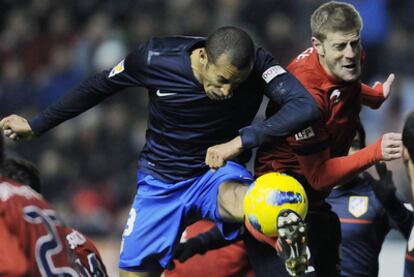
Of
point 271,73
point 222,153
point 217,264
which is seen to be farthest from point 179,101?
point 217,264

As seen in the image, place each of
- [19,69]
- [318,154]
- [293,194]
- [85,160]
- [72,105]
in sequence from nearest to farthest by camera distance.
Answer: [293,194]
[318,154]
[72,105]
[85,160]
[19,69]

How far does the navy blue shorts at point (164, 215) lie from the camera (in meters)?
5.23

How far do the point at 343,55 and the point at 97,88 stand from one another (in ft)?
4.23

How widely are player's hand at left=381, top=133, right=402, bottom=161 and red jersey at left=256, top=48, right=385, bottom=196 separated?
5cm

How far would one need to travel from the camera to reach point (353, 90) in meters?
5.11

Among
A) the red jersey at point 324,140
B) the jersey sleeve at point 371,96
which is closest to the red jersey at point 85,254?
the red jersey at point 324,140

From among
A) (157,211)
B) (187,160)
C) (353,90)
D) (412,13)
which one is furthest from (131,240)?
(412,13)

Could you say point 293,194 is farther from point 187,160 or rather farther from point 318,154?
point 187,160

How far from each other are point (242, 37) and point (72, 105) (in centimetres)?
106

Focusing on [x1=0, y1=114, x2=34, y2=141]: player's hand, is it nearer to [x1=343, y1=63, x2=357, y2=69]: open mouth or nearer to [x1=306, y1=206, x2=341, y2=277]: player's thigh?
[x1=306, y1=206, x2=341, y2=277]: player's thigh

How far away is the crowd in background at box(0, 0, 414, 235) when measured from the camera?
1011 cm

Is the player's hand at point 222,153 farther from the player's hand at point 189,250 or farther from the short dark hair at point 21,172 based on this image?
the player's hand at point 189,250

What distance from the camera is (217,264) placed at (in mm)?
6059

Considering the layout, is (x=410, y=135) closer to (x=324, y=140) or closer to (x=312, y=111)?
(x=312, y=111)
